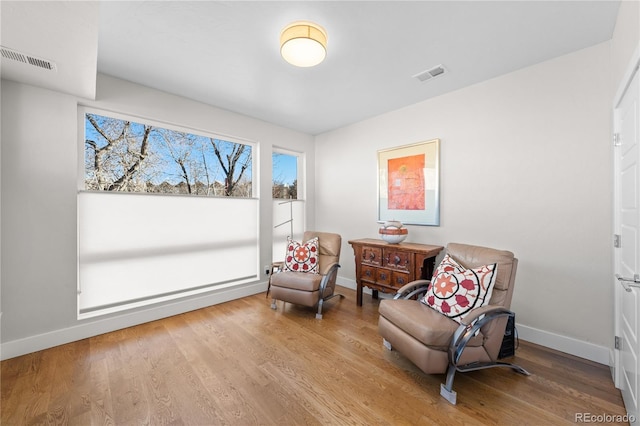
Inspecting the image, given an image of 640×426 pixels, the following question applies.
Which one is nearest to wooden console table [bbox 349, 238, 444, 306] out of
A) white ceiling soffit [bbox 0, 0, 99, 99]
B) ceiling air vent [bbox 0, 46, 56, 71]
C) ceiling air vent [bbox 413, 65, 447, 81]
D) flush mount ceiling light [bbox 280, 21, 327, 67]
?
ceiling air vent [bbox 413, 65, 447, 81]

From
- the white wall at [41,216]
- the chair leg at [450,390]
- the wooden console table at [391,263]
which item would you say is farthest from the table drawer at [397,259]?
the white wall at [41,216]

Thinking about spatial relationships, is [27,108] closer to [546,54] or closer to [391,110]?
[391,110]

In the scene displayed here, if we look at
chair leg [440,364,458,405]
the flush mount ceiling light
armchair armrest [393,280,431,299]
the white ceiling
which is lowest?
chair leg [440,364,458,405]

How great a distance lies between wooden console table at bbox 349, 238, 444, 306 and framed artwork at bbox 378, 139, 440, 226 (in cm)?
46

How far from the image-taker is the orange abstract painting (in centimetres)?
340

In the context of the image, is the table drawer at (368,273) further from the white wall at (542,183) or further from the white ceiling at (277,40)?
the white ceiling at (277,40)

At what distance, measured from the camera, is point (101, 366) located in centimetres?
214

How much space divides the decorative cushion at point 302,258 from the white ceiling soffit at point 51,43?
2.76 meters

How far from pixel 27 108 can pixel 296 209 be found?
11.3 ft

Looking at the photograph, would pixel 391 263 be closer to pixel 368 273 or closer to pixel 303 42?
pixel 368 273

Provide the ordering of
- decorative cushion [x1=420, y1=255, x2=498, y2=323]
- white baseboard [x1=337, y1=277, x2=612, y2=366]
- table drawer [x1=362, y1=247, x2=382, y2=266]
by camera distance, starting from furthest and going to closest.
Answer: table drawer [x1=362, y1=247, x2=382, y2=266], white baseboard [x1=337, y1=277, x2=612, y2=366], decorative cushion [x1=420, y1=255, x2=498, y2=323]

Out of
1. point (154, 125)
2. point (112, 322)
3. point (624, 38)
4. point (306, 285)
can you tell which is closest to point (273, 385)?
point (306, 285)

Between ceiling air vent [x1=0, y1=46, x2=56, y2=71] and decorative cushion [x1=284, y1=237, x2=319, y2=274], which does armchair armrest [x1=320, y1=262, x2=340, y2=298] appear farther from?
ceiling air vent [x1=0, y1=46, x2=56, y2=71]

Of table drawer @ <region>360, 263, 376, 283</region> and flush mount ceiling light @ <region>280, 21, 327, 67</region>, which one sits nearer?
flush mount ceiling light @ <region>280, 21, 327, 67</region>
